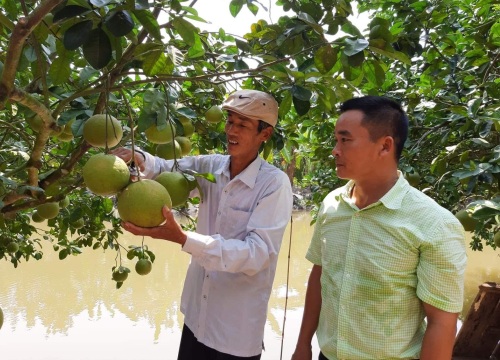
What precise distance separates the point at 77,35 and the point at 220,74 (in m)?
0.43

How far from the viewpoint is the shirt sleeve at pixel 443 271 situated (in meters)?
1.24

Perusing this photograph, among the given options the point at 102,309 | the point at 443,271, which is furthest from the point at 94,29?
the point at 102,309

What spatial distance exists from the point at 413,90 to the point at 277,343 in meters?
4.37

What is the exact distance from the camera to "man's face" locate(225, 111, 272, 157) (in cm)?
174

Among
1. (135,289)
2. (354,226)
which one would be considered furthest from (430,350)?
(135,289)

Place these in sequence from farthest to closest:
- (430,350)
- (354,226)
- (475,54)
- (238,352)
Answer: (475,54), (238,352), (354,226), (430,350)

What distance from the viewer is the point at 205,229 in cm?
191

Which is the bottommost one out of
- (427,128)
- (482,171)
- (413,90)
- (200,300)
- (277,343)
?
(277,343)

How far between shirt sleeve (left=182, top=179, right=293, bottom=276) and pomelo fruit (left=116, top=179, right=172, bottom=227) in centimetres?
23

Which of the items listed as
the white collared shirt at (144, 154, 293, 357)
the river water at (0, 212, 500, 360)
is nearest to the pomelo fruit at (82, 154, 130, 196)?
the white collared shirt at (144, 154, 293, 357)

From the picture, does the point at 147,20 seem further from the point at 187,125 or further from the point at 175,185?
the point at 187,125

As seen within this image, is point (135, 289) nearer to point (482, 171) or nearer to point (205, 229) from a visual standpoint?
point (205, 229)

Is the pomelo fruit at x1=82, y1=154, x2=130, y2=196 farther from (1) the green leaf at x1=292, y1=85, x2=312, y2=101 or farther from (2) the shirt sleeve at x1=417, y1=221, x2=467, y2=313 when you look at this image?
(2) the shirt sleeve at x1=417, y1=221, x2=467, y2=313

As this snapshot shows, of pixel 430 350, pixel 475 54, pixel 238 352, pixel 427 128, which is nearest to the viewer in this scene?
pixel 430 350
